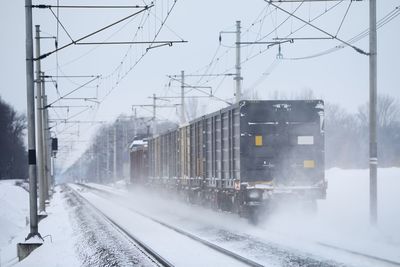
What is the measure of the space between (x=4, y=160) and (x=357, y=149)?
4950cm

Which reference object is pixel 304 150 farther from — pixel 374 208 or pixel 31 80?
pixel 31 80

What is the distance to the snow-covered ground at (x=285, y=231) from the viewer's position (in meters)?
14.3

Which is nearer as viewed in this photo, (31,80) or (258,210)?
(31,80)

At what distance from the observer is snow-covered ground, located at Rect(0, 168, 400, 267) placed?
14.3 meters

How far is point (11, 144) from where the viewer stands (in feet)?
312

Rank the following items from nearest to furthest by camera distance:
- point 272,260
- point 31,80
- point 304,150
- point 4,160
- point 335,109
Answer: point 272,260 < point 31,80 < point 304,150 < point 335,109 < point 4,160

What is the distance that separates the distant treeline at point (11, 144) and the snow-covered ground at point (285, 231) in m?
62.0

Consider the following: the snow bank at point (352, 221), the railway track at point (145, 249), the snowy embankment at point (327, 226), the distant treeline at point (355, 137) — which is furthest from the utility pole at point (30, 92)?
the distant treeline at point (355, 137)

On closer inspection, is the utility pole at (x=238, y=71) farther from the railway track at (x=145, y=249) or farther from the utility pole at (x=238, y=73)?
the railway track at (x=145, y=249)

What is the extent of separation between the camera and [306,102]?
20547 mm

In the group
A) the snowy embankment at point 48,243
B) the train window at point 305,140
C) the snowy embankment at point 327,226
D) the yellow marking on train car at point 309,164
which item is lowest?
the snowy embankment at point 48,243

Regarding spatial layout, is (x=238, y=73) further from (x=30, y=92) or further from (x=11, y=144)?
(x=11, y=144)

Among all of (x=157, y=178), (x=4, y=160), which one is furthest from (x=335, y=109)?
(x=157, y=178)

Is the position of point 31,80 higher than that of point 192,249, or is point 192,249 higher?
point 31,80
